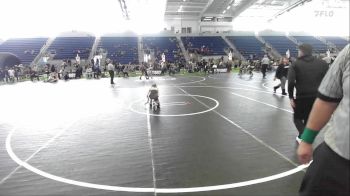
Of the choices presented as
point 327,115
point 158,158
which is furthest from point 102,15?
point 327,115

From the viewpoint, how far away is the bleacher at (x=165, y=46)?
44.2 meters

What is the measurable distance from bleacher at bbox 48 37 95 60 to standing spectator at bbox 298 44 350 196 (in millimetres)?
43084

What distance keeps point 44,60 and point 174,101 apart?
1134 inches

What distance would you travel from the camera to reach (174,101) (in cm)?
1409

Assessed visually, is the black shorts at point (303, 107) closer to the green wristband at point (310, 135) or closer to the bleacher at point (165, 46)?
the green wristband at point (310, 135)

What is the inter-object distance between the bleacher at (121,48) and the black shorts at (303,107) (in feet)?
122

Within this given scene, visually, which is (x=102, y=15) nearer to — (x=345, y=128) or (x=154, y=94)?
(x=154, y=94)

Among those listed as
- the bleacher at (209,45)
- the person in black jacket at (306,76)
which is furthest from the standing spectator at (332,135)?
the bleacher at (209,45)

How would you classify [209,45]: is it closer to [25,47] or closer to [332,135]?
[25,47]

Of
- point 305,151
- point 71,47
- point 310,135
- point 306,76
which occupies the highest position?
point 71,47

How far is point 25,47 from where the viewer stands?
44.6 meters

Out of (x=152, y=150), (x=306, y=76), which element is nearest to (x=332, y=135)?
(x=306, y=76)

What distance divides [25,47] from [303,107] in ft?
150

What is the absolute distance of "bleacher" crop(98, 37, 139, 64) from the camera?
43.6 meters
